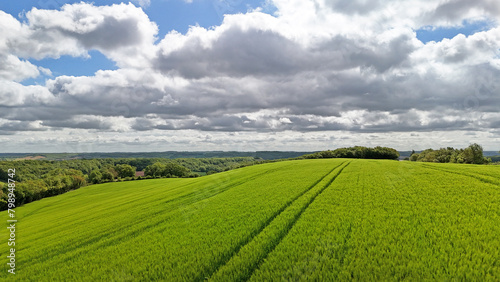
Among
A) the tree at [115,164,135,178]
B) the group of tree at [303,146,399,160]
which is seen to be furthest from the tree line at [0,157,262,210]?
the group of tree at [303,146,399,160]

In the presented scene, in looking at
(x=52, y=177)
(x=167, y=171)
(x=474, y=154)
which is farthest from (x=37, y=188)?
(x=474, y=154)

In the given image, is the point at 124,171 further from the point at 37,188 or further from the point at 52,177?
the point at 37,188

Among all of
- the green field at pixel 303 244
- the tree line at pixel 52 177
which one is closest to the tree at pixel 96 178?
the tree line at pixel 52 177

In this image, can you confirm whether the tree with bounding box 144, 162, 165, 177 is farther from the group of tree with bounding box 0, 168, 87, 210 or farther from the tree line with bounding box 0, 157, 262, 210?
the group of tree with bounding box 0, 168, 87, 210

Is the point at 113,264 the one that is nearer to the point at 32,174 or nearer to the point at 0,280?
the point at 0,280

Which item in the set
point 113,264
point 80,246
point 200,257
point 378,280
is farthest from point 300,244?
point 80,246

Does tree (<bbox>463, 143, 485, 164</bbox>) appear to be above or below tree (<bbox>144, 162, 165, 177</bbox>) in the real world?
above

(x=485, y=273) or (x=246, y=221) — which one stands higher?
(x=485, y=273)

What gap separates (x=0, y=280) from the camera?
11656 millimetres

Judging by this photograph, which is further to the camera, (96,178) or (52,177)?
(96,178)

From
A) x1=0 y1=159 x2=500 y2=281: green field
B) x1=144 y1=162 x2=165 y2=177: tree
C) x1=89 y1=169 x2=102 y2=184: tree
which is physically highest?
x1=0 y1=159 x2=500 y2=281: green field

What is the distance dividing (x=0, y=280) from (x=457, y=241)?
20286 millimetres

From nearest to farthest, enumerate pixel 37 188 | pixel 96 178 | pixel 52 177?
pixel 37 188, pixel 52 177, pixel 96 178

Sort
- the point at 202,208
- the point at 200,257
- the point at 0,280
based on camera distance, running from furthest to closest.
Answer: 1. the point at 202,208
2. the point at 0,280
3. the point at 200,257
